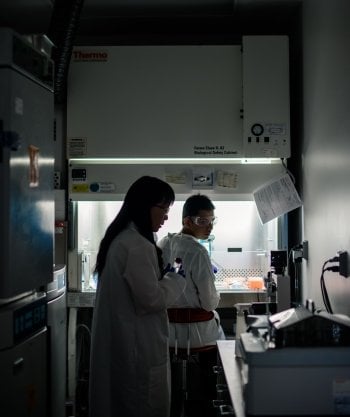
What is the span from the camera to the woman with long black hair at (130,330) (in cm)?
195

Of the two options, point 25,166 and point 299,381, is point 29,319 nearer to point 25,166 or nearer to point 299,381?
point 25,166

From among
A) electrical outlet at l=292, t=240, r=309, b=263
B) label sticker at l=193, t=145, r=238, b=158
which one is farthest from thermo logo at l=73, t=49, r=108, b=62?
electrical outlet at l=292, t=240, r=309, b=263

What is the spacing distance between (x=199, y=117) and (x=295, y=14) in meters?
0.91

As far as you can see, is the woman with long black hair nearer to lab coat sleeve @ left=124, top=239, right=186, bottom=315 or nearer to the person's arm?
lab coat sleeve @ left=124, top=239, right=186, bottom=315

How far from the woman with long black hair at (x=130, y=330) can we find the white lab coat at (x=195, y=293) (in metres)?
0.57

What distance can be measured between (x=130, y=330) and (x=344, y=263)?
0.91 metres

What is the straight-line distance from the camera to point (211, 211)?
108 inches

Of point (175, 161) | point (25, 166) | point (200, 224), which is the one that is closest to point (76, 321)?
point (200, 224)

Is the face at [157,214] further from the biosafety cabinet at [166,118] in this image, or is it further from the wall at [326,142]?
the biosafety cabinet at [166,118]

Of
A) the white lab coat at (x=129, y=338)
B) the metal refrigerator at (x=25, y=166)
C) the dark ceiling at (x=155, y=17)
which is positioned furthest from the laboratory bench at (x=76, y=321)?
the dark ceiling at (x=155, y=17)

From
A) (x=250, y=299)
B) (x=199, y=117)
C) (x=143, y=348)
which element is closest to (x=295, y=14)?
(x=199, y=117)

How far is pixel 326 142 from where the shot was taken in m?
2.34

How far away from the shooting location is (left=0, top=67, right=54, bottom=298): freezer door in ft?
4.79

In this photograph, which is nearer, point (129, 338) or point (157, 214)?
point (129, 338)
